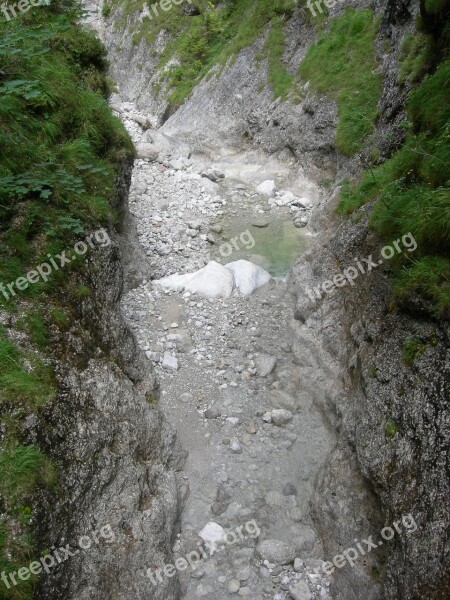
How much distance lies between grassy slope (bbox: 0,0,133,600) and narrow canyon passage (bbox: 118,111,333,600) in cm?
A: 351

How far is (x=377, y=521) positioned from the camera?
6.43 meters

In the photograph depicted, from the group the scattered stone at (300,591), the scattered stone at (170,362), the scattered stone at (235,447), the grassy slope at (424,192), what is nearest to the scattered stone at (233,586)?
the scattered stone at (300,591)

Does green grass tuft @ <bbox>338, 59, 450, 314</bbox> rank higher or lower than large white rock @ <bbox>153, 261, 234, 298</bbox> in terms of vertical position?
higher

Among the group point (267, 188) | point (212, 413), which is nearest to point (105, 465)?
point (212, 413)

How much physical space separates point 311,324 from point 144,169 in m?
12.6

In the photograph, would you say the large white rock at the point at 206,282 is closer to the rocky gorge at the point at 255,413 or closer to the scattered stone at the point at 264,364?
the rocky gorge at the point at 255,413

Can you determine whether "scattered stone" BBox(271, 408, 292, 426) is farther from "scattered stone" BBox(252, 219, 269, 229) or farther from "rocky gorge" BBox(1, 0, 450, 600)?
"scattered stone" BBox(252, 219, 269, 229)

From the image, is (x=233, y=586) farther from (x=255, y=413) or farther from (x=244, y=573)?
(x=255, y=413)

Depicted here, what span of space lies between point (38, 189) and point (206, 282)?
20.8 feet

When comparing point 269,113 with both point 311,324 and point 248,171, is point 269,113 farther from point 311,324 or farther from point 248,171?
point 311,324

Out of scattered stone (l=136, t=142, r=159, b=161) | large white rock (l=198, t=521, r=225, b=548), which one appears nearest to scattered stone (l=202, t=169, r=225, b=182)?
scattered stone (l=136, t=142, r=159, b=161)

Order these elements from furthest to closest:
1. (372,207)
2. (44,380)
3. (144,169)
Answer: (144,169), (372,207), (44,380)

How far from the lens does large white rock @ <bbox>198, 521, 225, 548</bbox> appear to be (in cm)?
738

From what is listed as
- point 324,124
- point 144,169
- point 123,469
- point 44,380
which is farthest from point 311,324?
point 144,169
